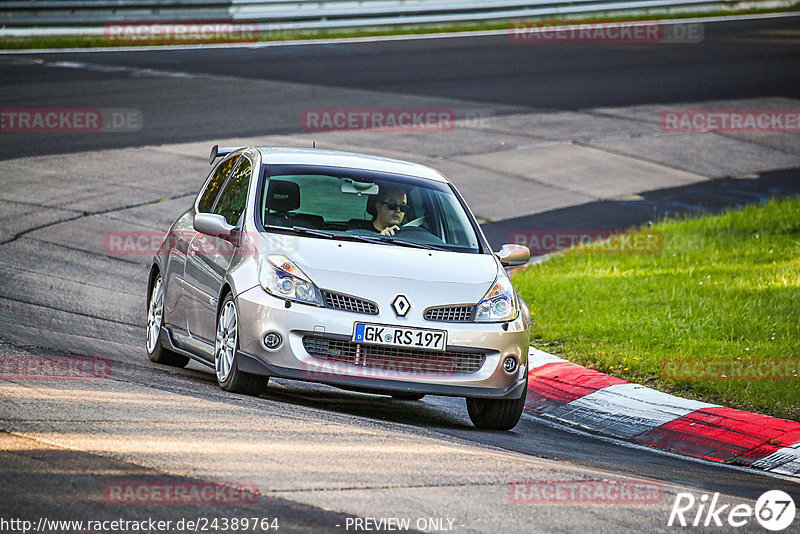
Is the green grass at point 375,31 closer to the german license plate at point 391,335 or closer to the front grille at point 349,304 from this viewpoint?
the front grille at point 349,304

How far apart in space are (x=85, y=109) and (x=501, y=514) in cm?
1625

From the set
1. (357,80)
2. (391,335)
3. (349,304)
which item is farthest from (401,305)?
(357,80)

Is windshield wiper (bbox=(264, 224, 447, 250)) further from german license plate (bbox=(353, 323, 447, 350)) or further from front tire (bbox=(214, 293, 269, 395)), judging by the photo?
german license plate (bbox=(353, 323, 447, 350))

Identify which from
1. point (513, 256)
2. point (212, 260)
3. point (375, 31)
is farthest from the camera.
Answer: point (375, 31)

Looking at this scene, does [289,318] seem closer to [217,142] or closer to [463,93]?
[217,142]

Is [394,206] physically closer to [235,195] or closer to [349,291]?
[235,195]

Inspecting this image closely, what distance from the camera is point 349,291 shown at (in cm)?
792

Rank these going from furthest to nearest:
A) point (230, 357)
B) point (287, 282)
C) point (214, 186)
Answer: point (214, 186) → point (230, 357) → point (287, 282)

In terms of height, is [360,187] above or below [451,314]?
above

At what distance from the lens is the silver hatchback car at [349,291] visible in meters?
7.88

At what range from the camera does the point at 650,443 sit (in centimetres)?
878

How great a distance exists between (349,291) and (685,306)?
199 inches

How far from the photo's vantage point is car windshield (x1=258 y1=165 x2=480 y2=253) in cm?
882

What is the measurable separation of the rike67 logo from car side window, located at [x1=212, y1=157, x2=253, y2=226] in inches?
152
